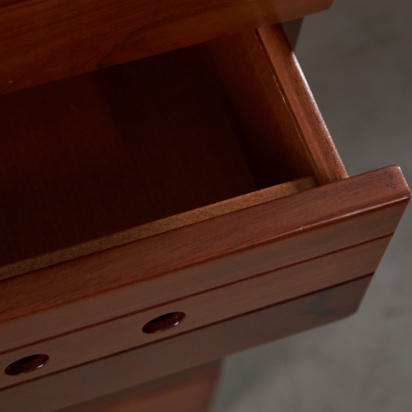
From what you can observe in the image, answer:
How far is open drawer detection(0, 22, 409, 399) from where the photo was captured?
1.98 feet

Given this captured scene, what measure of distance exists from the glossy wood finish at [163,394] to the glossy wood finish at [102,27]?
335mm

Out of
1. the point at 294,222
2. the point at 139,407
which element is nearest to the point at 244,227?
the point at 294,222

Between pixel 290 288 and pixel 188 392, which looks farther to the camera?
pixel 188 392

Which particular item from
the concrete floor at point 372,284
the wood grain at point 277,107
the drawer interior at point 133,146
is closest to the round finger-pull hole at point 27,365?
the drawer interior at point 133,146

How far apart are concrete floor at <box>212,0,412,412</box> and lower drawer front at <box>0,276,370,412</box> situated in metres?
0.42

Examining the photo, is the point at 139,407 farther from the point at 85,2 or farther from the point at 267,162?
the point at 85,2

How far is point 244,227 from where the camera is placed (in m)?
0.61

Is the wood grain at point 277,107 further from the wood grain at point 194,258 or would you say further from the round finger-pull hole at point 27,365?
the round finger-pull hole at point 27,365

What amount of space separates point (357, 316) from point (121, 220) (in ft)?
1.78

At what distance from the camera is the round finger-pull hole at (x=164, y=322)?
2.26 feet

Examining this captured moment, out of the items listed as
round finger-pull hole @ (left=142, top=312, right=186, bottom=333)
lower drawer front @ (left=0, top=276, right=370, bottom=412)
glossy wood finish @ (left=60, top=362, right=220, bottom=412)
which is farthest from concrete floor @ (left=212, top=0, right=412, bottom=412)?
round finger-pull hole @ (left=142, top=312, right=186, bottom=333)

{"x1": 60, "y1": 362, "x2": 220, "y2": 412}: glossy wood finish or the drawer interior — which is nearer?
the drawer interior

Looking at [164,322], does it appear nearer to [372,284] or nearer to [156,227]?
[156,227]

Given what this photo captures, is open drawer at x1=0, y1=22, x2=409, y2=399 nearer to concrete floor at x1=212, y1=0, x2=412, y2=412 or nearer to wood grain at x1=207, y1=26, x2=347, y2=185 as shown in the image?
wood grain at x1=207, y1=26, x2=347, y2=185
